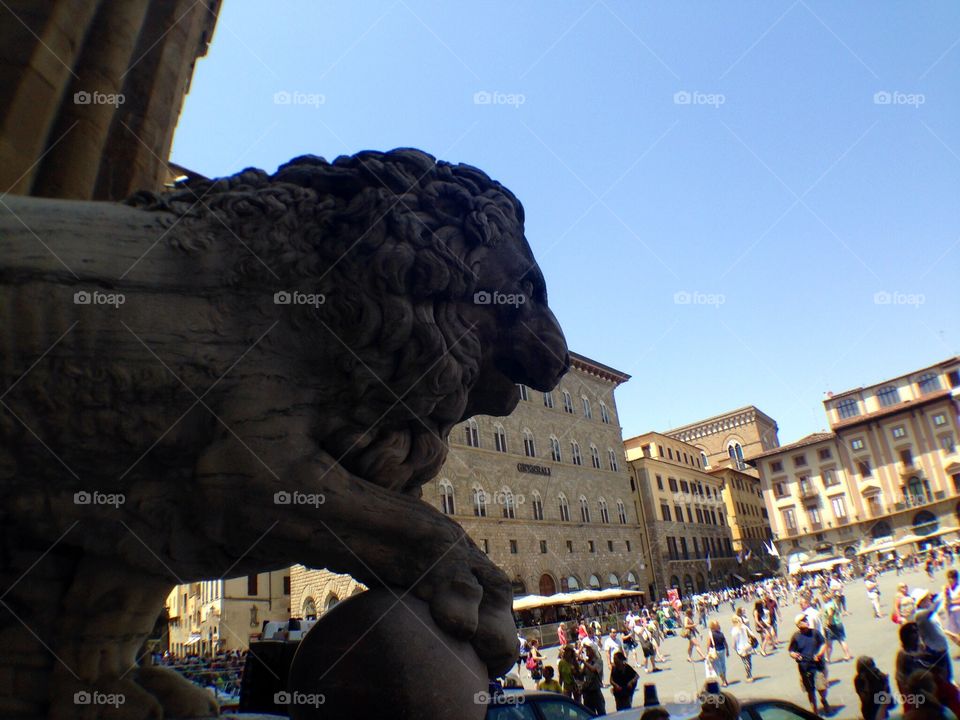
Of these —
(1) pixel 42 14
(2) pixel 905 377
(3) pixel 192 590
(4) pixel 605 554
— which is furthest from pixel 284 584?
(2) pixel 905 377

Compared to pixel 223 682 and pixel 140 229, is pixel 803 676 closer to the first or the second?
pixel 223 682

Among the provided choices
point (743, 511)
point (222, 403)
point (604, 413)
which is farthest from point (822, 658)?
point (743, 511)

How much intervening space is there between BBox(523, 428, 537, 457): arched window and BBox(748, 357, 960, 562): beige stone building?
28210 mm

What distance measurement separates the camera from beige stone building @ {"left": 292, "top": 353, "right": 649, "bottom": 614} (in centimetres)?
3360

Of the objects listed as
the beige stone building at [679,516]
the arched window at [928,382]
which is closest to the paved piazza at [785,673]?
the beige stone building at [679,516]

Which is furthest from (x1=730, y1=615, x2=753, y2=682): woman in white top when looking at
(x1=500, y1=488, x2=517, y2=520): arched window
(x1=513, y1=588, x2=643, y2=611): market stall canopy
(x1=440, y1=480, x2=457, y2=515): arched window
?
(x1=500, y1=488, x2=517, y2=520): arched window

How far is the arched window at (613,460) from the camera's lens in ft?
152

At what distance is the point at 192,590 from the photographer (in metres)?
33.1

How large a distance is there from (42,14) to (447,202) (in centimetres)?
233

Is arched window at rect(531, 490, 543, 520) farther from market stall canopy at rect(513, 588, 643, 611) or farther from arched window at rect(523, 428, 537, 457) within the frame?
market stall canopy at rect(513, 588, 643, 611)

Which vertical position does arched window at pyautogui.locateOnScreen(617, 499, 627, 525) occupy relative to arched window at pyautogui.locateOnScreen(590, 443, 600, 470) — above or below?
below

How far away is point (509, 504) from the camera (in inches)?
1427

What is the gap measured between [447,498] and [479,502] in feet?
8.22

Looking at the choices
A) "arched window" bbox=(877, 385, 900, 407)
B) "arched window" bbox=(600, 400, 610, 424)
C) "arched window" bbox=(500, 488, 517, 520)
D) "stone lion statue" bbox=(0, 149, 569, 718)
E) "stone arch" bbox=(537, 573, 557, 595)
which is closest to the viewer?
"stone lion statue" bbox=(0, 149, 569, 718)
